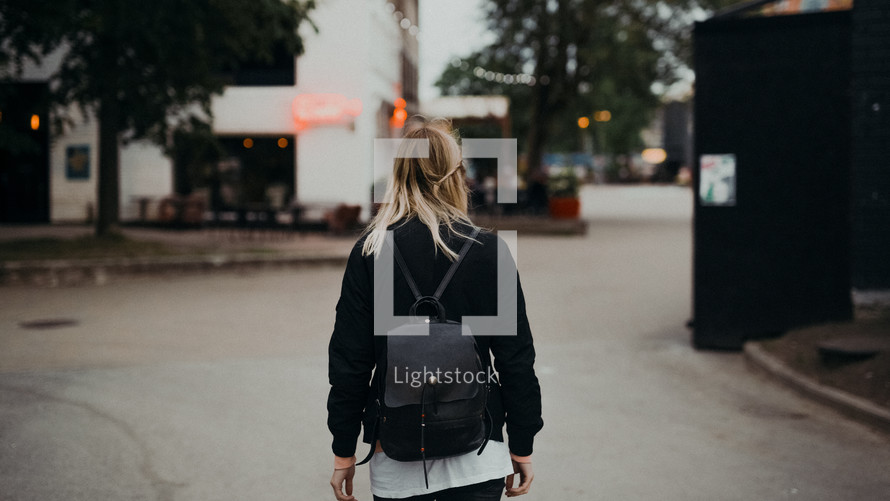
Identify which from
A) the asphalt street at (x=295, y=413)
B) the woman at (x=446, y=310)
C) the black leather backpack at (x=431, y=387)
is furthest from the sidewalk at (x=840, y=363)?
the black leather backpack at (x=431, y=387)

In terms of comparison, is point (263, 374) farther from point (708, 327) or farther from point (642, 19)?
point (642, 19)

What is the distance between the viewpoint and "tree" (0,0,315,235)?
48.2ft

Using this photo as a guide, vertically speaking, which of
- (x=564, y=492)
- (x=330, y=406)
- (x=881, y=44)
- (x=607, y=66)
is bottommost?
(x=564, y=492)

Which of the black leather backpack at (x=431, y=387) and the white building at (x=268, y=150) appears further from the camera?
the white building at (x=268, y=150)

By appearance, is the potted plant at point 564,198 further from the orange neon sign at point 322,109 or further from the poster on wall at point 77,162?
the poster on wall at point 77,162

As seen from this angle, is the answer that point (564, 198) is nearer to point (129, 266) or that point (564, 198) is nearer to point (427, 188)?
point (129, 266)

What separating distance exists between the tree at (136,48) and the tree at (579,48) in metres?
12.2

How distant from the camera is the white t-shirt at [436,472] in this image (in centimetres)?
268

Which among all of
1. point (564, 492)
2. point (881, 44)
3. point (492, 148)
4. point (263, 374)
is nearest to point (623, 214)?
point (881, 44)

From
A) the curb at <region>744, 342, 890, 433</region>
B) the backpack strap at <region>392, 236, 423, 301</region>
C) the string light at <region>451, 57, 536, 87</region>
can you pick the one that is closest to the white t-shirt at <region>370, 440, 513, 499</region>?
the backpack strap at <region>392, 236, 423, 301</region>

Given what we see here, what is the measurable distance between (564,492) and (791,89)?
18.2ft

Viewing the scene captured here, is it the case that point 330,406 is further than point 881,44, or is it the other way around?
point 881,44

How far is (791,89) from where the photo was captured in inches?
357

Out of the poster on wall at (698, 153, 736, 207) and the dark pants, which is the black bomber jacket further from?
the poster on wall at (698, 153, 736, 207)
